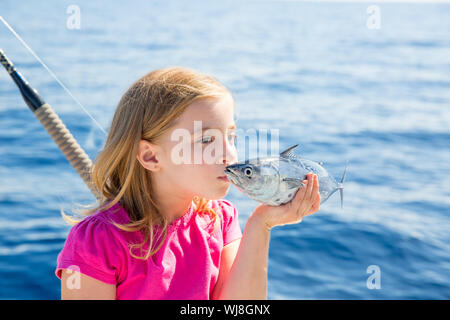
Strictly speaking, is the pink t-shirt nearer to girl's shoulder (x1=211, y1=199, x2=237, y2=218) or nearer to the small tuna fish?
girl's shoulder (x1=211, y1=199, x2=237, y2=218)

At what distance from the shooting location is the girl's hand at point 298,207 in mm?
1888

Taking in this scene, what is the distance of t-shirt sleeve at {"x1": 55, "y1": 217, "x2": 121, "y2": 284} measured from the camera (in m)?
1.83

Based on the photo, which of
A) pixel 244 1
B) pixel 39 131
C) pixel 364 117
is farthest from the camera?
pixel 244 1

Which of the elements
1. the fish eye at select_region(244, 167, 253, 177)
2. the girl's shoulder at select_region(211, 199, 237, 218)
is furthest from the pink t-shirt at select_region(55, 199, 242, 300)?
the fish eye at select_region(244, 167, 253, 177)

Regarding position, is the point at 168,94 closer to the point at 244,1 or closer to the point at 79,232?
the point at 79,232

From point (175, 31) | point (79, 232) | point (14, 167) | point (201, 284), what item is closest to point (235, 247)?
point (201, 284)

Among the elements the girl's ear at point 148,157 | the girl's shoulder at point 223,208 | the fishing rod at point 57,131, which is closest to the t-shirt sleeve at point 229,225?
the girl's shoulder at point 223,208

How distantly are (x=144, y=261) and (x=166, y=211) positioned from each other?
0.78 ft

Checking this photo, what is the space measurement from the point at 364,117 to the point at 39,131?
5.08 metres

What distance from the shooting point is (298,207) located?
6.21ft

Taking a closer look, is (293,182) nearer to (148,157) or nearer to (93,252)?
(148,157)

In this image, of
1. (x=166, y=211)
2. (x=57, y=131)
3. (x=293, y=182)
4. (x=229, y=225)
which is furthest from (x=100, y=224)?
(x=57, y=131)

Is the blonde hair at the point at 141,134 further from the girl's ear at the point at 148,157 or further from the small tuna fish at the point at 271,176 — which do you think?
the small tuna fish at the point at 271,176
